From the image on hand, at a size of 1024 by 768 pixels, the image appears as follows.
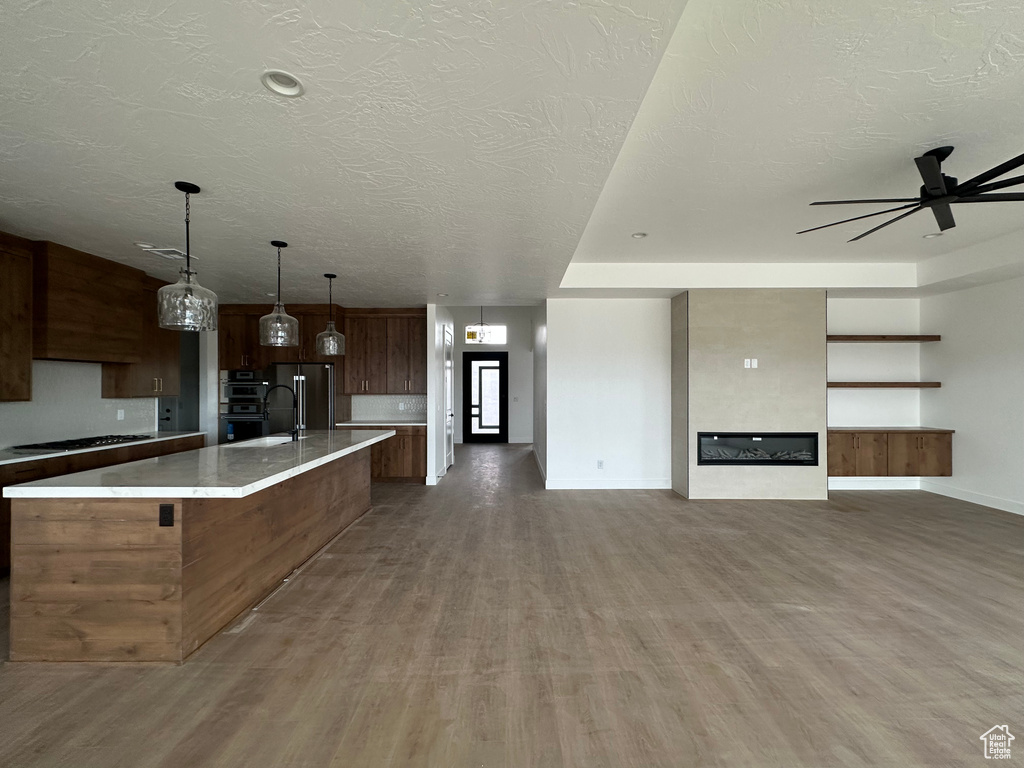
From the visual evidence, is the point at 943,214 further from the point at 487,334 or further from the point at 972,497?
the point at 487,334

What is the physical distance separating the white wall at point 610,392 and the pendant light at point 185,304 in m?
4.15

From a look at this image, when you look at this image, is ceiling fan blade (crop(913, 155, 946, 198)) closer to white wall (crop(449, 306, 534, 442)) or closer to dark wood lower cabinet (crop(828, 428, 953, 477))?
dark wood lower cabinet (crop(828, 428, 953, 477))

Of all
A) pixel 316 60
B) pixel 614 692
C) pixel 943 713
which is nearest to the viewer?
pixel 316 60

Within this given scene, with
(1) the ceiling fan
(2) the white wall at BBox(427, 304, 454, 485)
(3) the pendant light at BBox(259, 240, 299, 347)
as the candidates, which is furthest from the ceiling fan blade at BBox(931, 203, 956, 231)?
(2) the white wall at BBox(427, 304, 454, 485)

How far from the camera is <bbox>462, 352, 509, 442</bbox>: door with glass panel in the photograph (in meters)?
11.4

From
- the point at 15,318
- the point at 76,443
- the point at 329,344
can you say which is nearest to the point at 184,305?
the point at 329,344

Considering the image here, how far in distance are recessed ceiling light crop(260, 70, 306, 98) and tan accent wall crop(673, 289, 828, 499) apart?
467 cm

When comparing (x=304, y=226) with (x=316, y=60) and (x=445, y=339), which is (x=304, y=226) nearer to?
(x=316, y=60)

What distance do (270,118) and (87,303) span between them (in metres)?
3.49

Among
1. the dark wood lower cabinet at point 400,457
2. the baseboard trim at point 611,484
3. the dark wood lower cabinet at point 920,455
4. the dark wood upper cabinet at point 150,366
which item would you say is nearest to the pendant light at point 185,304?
the dark wood upper cabinet at point 150,366

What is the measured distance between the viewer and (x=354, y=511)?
4.78m

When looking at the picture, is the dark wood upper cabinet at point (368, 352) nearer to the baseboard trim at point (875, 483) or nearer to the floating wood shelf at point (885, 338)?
the floating wood shelf at point (885, 338)

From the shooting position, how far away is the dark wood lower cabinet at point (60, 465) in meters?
3.34

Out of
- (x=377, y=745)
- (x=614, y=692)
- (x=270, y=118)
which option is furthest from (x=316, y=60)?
(x=614, y=692)
